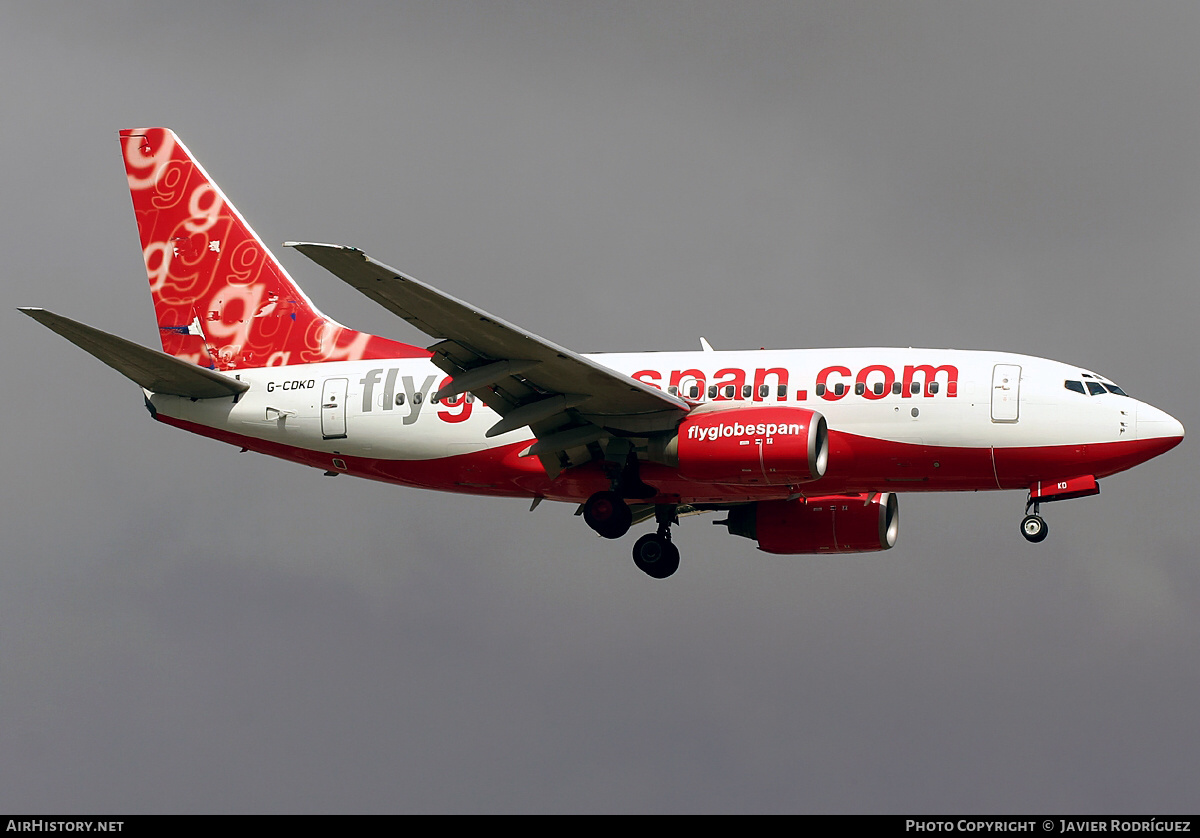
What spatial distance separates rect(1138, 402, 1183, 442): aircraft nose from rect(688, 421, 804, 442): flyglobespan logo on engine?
7.93 metres

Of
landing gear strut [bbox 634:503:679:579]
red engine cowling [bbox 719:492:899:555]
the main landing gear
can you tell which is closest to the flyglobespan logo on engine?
the main landing gear

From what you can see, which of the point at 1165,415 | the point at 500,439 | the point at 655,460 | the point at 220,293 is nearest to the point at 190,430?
the point at 220,293

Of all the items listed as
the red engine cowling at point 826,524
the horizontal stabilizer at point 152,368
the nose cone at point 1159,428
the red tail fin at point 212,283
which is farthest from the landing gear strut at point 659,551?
the nose cone at point 1159,428

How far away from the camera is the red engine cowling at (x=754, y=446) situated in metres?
36.2

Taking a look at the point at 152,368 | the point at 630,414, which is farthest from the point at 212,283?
the point at 630,414

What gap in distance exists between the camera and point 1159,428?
3716 centimetres

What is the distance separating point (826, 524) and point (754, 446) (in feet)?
23.5

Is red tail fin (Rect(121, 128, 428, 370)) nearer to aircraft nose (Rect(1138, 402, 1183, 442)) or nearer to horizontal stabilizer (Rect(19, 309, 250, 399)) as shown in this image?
horizontal stabilizer (Rect(19, 309, 250, 399))

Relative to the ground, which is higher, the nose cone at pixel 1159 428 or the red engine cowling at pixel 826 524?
the nose cone at pixel 1159 428

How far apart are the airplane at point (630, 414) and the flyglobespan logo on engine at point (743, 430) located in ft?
0.14

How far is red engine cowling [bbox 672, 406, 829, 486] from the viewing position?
36.2 m

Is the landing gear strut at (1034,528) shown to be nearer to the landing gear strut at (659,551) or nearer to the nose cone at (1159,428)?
the nose cone at (1159,428)

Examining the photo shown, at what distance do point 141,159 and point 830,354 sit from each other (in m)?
20.7

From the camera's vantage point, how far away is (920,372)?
124ft
